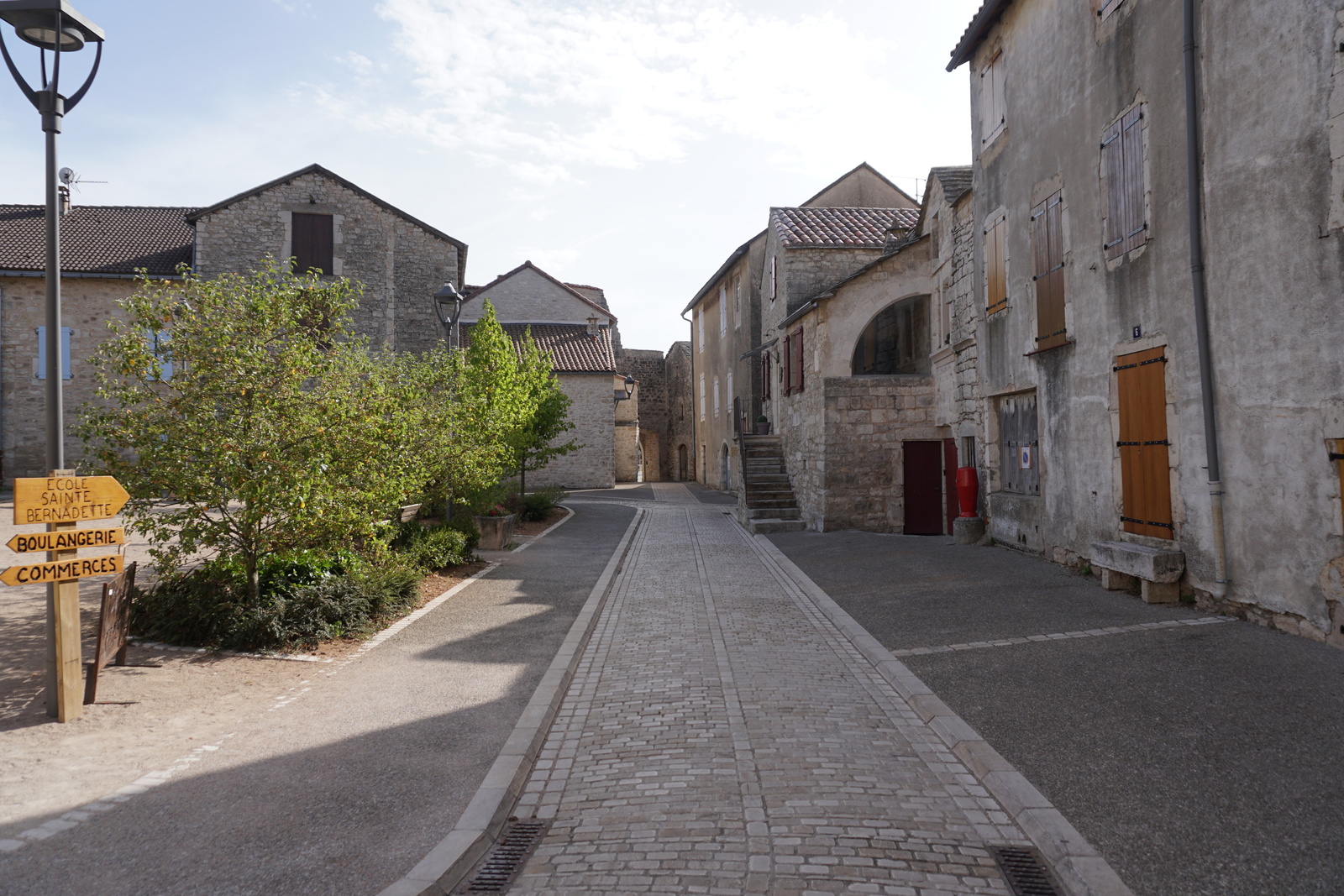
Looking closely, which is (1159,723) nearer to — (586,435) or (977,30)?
(977,30)

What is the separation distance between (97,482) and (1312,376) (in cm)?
885

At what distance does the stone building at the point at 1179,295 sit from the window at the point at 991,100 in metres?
0.14

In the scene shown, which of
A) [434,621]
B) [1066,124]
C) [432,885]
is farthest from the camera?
[1066,124]

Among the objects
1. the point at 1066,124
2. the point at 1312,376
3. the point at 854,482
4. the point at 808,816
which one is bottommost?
the point at 808,816

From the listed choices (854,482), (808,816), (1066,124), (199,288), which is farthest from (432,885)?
(854,482)

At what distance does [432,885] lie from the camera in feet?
11.0

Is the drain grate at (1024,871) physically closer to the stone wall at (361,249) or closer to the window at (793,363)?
the window at (793,363)

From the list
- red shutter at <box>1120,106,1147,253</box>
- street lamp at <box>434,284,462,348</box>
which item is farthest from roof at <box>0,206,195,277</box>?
red shutter at <box>1120,106,1147,253</box>

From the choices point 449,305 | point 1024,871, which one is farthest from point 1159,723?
point 449,305

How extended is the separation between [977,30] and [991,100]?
1.04 m

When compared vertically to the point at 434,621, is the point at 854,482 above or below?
above

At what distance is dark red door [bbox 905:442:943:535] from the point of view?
1556 cm

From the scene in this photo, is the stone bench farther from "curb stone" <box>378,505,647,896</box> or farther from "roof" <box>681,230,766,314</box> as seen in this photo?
"roof" <box>681,230,766,314</box>

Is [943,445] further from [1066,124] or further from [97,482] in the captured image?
[97,482]
